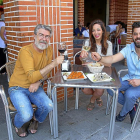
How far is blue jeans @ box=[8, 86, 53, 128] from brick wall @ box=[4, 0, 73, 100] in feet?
2.81

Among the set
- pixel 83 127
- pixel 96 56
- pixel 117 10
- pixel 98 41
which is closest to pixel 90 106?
pixel 83 127

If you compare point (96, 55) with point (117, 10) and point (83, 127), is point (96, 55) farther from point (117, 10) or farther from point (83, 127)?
point (117, 10)

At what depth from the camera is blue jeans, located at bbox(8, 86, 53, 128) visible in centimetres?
202

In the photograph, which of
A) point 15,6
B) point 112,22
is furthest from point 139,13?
point 112,22

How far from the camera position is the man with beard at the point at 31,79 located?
2.02m

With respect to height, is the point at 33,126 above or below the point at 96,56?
below

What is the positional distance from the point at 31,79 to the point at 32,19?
111 cm

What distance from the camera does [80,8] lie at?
8555 mm

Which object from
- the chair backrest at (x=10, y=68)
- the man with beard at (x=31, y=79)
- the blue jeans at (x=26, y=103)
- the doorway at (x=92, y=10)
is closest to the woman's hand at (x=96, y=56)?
the man with beard at (x=31, y=79)

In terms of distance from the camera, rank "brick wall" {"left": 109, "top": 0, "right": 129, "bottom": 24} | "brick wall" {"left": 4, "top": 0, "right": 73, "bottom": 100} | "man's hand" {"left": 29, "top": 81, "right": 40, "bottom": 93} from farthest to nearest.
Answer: "brick wall" {"left": 109, "top": 0, "right": 129, "bottom": 24} → "brick wall" {"left": 4, "top": 0, "right": 73, "bottom": 100} → "man's hand" {"left": 29, "top": 81, "right": 40, "bottom": 93}

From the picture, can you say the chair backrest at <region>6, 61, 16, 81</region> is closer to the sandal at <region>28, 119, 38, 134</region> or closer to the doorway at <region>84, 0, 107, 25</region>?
the sandal at <region>28, 119, 38, 134</region>

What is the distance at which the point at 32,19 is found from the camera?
2689mm

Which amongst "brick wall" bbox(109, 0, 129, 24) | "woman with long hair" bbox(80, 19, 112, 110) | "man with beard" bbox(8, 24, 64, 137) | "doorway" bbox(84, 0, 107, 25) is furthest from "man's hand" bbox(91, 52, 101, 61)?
"doorway" bbox(84, 0, 107, 25)

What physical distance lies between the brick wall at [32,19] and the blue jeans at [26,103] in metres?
0.86
